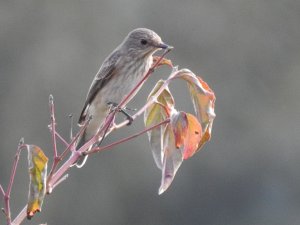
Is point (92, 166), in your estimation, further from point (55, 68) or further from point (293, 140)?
point (293, 140)

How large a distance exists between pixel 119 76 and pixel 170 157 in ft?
7.10

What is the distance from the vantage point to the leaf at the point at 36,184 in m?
2.44

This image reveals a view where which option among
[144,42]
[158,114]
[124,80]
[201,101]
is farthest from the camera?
[124,80]

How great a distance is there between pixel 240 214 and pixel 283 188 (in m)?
1.06

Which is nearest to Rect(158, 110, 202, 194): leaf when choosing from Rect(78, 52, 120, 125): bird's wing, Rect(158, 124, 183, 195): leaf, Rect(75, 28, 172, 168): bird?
Rect(158, 124, 183, 195): leaf

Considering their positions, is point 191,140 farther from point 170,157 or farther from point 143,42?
point 143,42

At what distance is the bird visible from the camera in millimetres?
4695

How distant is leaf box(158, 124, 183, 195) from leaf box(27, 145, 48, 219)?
38cm

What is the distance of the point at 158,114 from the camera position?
Result: 3033 millimetres

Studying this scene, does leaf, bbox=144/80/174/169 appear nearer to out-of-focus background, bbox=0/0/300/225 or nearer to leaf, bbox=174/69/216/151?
leaf, bbox=174/69/216/151

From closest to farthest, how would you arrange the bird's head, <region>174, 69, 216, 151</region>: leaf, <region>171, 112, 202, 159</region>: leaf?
<region>171, 112, 202, 159</region>: leaf, <region>174, 69, 216, 151</region>: leaf, the bird's head

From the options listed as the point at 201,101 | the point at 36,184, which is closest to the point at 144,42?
the point at 201,101

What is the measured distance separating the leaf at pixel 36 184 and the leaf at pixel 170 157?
0.38 meters

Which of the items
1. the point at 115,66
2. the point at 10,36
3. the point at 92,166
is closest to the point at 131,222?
the point at 92,166
